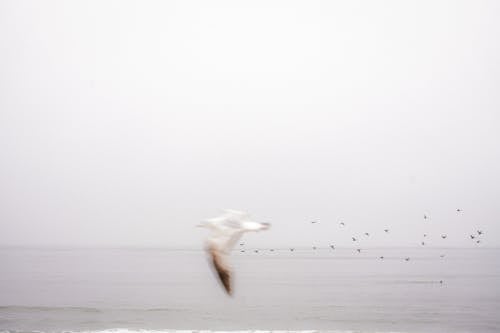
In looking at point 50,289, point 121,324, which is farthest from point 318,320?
point 50,289

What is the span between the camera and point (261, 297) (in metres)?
14.6

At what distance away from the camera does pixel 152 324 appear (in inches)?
389

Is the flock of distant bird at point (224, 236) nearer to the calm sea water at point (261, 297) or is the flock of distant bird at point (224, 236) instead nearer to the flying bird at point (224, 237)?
the flying bird at point (224, 237)

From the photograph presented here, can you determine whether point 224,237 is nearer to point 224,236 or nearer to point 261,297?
point 224,236

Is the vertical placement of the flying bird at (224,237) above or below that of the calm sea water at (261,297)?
below

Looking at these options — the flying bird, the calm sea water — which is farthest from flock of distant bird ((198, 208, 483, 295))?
the calm sea water

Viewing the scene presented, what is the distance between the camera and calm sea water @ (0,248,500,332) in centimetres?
1000

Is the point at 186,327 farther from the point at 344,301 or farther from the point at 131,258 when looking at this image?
the point at 131,258

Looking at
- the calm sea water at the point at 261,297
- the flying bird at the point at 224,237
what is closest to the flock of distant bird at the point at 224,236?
the flying bird at the point at 224,237

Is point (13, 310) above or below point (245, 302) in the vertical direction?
below

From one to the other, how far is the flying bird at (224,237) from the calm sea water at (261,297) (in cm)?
262

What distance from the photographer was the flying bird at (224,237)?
6547 millimetres

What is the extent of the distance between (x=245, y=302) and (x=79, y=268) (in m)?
10.6

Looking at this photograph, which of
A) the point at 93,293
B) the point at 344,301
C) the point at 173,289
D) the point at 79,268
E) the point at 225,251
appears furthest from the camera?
the point at 79,268
